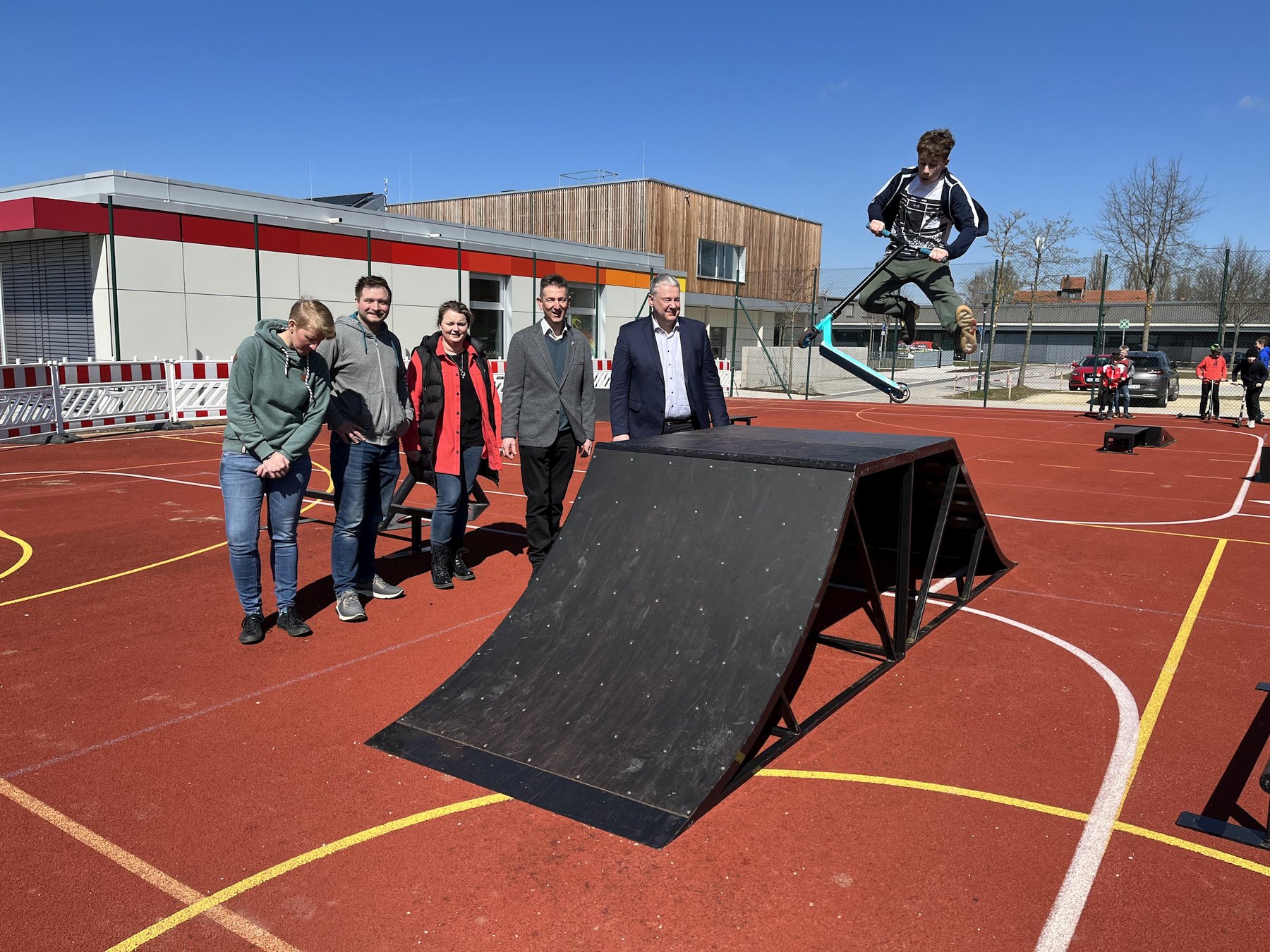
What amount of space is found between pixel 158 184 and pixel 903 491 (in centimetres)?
1927

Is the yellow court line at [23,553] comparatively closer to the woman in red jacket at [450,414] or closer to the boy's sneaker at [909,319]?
the woman in red jacket at [450,414]

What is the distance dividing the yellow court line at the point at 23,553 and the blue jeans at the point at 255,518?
Answer: 9.05 feet

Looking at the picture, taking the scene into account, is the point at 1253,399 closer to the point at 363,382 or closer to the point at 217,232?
the point at 363,382

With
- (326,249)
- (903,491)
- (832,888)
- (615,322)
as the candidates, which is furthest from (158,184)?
(832,888)

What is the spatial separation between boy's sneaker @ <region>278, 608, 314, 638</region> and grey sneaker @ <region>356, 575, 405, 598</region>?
2.37 feet

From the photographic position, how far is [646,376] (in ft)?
19.9

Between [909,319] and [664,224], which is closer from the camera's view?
[909,319]

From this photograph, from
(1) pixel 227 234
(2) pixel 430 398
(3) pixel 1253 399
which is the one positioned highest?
(1) pixel 227 234

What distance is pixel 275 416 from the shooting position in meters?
4.93

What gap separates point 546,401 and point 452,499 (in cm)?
93

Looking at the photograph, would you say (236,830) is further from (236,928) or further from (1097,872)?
(1097,872)

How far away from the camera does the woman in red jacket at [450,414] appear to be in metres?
6.05

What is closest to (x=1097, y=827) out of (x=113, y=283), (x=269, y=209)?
(x=113, y=283)

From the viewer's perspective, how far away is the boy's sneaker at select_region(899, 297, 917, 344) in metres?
6.91
